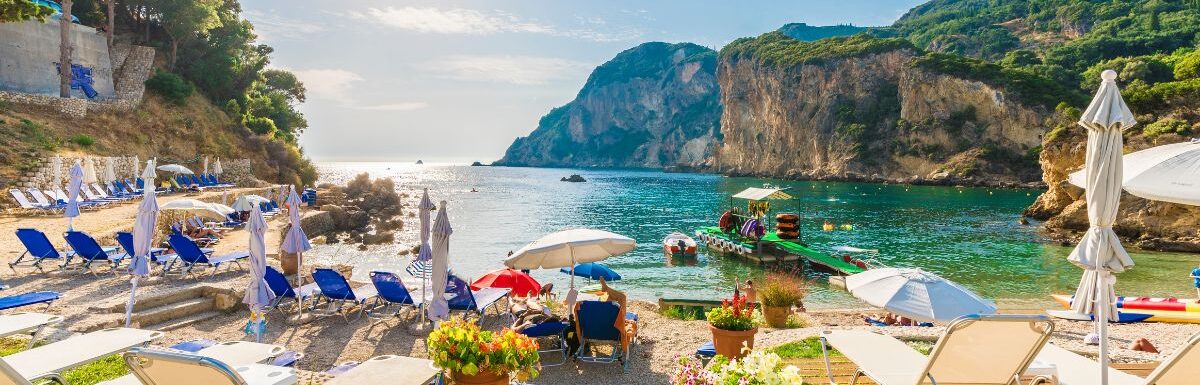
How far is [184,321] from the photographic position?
30.5 feet

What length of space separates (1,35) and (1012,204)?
71374 mm

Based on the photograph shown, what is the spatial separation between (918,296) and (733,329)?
239 cm

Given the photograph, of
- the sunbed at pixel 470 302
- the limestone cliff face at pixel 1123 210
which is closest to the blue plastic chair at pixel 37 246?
the sunbed at pixel 470 302

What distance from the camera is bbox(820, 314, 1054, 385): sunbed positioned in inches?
169

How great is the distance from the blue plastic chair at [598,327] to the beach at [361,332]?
0.15 m

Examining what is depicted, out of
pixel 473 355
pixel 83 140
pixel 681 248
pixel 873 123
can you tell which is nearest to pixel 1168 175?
pixel 473 355

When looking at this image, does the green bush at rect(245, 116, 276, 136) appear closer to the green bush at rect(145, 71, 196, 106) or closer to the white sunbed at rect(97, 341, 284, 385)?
the green bush at rect(145, 71, 196, 106)

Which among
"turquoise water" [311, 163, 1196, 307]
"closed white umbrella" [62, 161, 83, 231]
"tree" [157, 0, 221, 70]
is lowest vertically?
"turquoise water" [311, 163, 1196, 307]

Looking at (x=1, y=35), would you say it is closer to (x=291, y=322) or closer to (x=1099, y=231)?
(x=291, y=322)

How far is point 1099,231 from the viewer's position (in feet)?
15.6

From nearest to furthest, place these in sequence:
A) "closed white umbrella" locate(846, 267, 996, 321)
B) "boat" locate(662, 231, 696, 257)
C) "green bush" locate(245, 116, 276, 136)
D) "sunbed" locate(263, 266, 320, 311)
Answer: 1. "closed white umbrella" locate(846, 267, 996, 321)
2. "sunbed" locate(263, 266, 320, 311)
3. "boat" locate(662, 231, 696, 257)
4. "green bush" locate(245, 116, 276, 136)

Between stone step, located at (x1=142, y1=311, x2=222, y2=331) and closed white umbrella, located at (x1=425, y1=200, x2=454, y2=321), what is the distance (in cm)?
397

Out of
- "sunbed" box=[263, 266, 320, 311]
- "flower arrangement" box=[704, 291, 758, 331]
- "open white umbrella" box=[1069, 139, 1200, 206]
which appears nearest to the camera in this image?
"open white umbrella" box=[1069, 139, 1200, 206]

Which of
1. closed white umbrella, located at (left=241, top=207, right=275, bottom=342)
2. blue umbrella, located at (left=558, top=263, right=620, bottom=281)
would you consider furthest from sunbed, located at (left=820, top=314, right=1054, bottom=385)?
blue umbrella, located at (left=558, top=263, right=620, bottom=281)
